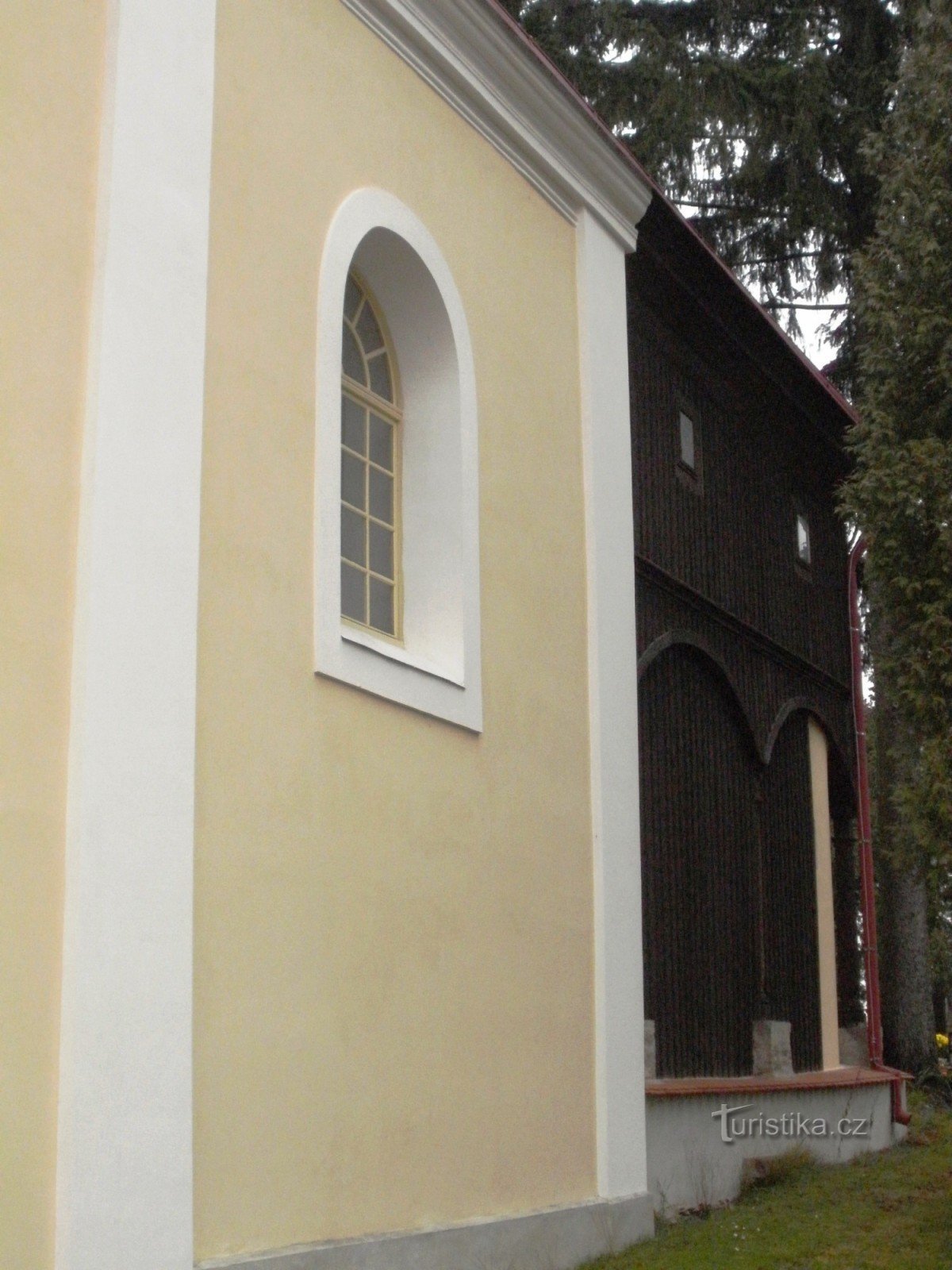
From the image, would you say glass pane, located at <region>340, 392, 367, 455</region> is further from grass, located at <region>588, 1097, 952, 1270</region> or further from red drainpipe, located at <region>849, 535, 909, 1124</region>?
red drainpipe, located at <region>849, 535, 909, 1124</region>

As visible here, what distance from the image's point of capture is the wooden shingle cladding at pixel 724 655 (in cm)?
1242

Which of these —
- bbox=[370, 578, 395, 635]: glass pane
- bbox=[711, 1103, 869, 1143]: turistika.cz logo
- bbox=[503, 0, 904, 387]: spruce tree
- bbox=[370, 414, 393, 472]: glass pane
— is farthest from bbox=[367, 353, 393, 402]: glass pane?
bbox=[503, 0, 904, 387]: spruce tree

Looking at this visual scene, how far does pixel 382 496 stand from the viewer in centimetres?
914

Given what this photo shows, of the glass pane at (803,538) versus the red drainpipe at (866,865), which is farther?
the glass pane at (803,538)

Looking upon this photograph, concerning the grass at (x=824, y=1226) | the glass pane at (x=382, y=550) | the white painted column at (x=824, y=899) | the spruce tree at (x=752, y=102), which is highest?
the spruce tree at (x=752, y=102)

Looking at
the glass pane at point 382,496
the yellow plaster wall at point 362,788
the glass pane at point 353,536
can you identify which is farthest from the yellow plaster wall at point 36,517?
the glass pane at point 382,496

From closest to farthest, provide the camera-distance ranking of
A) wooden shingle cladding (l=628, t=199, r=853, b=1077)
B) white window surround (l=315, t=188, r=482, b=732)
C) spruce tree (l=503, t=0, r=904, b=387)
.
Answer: white window surround (l=315, t=188, r=482, b=732) < wooden shingle cladding (l=628, t=199, r=853, b=1077) < spruce tree (l=503, t=0, r=904, b=387)

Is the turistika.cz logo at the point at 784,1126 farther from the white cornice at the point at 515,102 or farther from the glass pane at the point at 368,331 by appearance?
the white cornice at the point at 515,102

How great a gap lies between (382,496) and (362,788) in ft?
6.17

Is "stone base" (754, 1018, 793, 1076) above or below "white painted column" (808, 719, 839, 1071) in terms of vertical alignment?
below

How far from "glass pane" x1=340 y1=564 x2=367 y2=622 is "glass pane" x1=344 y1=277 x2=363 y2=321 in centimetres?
141

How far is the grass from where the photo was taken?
9.43m

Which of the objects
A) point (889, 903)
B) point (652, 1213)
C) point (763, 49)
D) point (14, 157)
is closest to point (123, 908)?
point (14, 157)


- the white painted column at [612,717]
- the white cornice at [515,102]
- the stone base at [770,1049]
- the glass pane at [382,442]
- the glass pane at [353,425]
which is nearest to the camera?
the glass pane at [353,425]
